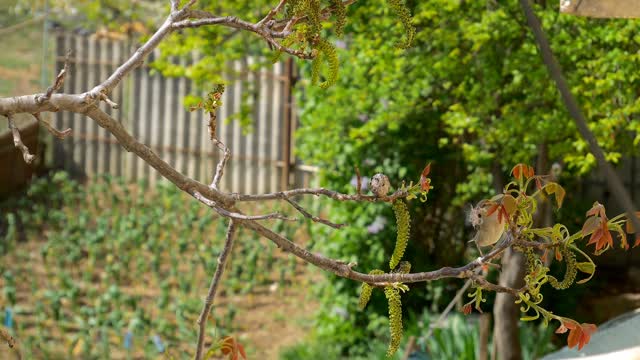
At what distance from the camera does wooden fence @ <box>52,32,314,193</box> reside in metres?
10.6

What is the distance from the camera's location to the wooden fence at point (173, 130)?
10.6 metres

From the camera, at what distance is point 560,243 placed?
177 centimetres

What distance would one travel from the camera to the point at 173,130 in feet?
36.4

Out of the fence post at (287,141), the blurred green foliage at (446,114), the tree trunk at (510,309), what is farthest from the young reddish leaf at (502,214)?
the fence post at (287,141)

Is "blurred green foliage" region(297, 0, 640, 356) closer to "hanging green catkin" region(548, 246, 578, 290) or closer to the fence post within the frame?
"hanging green catkin" region(548, 246, 578, 290)

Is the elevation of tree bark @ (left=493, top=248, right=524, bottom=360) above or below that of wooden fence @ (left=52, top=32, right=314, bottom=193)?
below

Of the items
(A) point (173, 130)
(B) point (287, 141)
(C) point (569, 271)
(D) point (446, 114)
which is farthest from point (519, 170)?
(A) point (173, 130)

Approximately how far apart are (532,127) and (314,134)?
6.82ft

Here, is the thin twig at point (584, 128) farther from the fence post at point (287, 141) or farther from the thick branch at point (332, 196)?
the fence post at point (287, 141)

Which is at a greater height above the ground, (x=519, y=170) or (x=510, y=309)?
(x=519, y=170)

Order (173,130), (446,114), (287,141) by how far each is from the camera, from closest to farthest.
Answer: (446,114) → (287,141) → (173,130)

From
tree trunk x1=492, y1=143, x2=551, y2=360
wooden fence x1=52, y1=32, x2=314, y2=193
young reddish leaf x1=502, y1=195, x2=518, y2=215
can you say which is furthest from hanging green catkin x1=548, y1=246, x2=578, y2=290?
wooden fence x1=52, y1=32, x2=314, y2=193

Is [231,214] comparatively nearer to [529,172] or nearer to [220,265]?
[220,265]

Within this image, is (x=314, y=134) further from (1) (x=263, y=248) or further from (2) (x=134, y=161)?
(2) (x=134, y=161)
